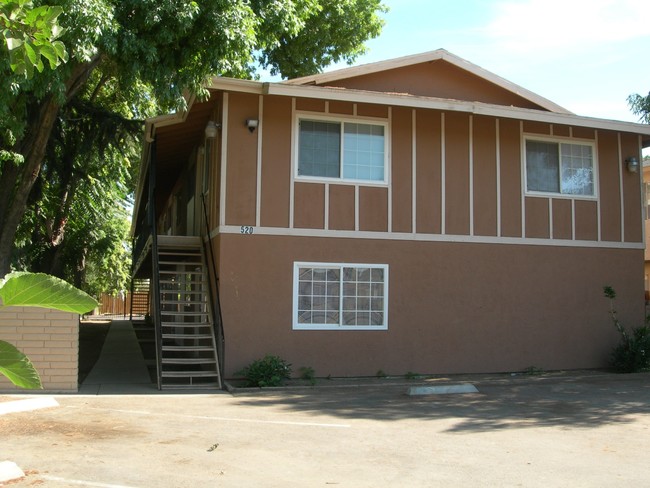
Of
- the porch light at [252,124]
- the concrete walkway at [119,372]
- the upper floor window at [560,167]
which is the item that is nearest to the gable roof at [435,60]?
the upper floor window at [560,167]

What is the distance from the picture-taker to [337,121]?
42.3 ft

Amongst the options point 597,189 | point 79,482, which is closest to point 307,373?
point 79,482

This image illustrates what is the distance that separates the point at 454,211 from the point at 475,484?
8.30 m

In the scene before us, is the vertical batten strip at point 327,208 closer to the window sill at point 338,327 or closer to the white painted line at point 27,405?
the window sill at point 338,327

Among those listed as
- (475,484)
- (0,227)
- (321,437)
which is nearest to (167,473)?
(321,437)

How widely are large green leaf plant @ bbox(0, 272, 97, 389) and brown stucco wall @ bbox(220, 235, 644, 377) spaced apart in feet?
32.7

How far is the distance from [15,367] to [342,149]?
1113cm

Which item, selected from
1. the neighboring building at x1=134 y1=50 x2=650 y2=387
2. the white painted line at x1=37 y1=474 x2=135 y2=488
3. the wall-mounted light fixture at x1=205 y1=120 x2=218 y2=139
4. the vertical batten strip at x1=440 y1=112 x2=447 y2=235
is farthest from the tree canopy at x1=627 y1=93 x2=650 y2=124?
the white painted line at x1=37 y1=474 x2=135 y2=488

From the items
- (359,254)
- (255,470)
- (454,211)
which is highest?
(454,211)

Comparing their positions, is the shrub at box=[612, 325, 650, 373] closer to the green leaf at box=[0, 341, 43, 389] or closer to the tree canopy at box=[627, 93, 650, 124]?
the tree canopy at box=[627, 93, 650, 124]

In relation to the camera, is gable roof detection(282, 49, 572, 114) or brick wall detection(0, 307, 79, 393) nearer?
brick wall detection(0, 307, 79, 393)

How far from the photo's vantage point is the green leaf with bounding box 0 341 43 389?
197cm

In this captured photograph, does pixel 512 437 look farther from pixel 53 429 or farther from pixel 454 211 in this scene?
pixel 454 211

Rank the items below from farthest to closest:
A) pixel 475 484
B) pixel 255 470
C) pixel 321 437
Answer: pixel 321 437 → pixel 255 470 → pixel 475 484
